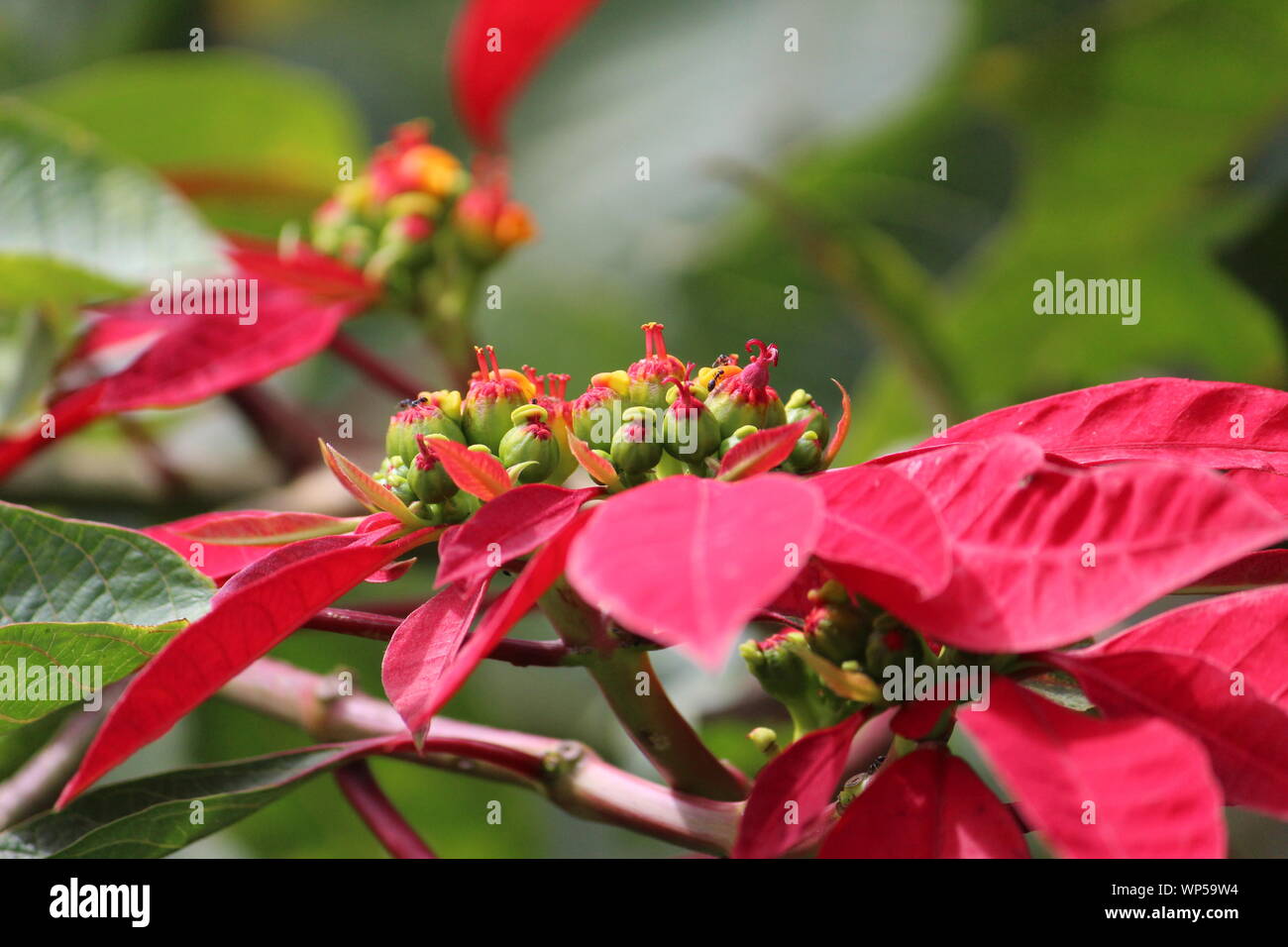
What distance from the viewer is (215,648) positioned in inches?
13.5

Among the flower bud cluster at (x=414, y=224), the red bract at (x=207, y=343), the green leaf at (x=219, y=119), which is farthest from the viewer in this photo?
the green leaf at (x=219, y=119)

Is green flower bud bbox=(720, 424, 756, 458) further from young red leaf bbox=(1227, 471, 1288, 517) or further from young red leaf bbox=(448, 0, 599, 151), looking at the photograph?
young red leaf bbox=(448, 0, 599, 151)

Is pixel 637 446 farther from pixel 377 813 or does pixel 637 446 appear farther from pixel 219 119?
pixel 219 119

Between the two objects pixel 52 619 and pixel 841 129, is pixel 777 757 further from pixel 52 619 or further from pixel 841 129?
pixel 841 129

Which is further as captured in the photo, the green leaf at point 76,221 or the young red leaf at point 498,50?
the young red leaf at point 498,50

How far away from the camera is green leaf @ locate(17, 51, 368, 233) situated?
0.98 m

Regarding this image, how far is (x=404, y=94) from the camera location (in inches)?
64.7

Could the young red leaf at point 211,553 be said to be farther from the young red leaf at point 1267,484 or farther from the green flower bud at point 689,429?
the young red leaf at point 1267,484

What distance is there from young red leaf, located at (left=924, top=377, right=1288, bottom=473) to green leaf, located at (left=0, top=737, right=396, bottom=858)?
247mm

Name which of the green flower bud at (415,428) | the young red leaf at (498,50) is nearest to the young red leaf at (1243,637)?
the green flower bud at (415,428)

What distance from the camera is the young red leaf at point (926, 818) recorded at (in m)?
0.33

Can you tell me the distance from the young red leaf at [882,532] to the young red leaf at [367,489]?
0.14 meters

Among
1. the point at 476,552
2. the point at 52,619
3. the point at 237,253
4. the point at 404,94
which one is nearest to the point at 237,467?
the point at 237,253
